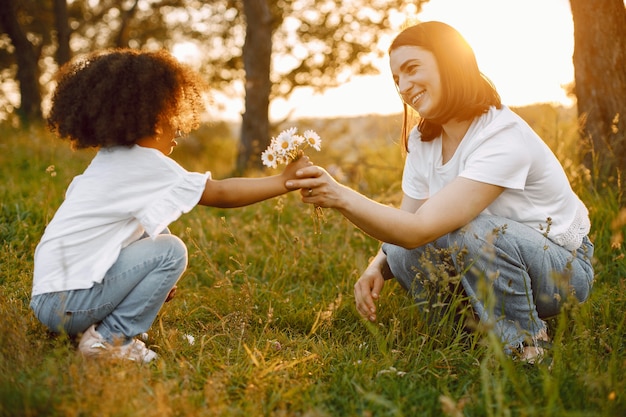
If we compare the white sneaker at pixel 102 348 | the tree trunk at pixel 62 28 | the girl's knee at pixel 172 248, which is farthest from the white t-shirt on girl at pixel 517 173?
the tree trunk at pixel 62 28

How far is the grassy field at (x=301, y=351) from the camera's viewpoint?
1.72 meters

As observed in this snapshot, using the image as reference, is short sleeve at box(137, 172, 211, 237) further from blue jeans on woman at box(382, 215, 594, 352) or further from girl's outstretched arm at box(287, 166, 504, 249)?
blue jeans on woman at box(382, 215, 594, 352)

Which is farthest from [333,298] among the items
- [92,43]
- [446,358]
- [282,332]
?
[92,43]

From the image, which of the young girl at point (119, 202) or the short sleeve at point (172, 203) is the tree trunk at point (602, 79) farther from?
the short sleeve at point (172, 203)

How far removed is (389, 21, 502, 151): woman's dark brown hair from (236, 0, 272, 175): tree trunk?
421cm

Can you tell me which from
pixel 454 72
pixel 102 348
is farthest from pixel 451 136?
pixel 102 348

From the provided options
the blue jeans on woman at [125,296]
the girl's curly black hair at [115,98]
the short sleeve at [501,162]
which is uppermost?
the girl's curly black hair at [115,98]

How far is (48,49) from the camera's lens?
13.4 metres

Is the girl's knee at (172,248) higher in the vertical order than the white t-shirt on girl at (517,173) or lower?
lower

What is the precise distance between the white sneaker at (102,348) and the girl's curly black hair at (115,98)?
695mm

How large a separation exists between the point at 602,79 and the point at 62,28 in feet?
29.0

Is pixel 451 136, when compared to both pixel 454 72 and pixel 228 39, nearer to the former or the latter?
pixel 454 72

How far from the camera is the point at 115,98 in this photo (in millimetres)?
2119

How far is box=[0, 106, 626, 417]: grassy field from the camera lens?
1718mm
